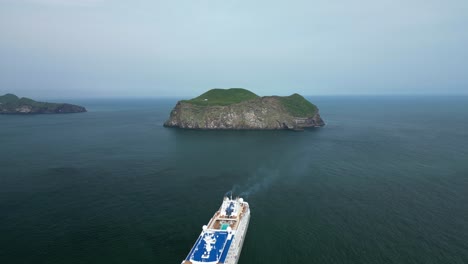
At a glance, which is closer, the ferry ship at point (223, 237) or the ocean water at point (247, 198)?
the ferry ship at point (223, 237)

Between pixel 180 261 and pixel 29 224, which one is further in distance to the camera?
pixel 29 224

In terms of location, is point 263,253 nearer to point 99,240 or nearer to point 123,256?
point 123,256

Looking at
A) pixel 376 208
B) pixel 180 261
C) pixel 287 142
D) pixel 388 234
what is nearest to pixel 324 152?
pixel 287 142

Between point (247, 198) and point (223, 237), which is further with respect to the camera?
point (247, 198)

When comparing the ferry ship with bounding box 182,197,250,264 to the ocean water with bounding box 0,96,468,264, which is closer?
the ferry ship with bounding box 182,197,250,264
